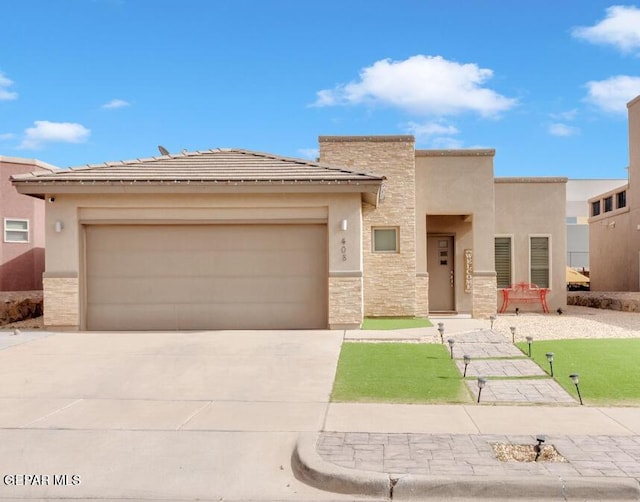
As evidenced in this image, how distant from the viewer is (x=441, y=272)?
1872 cm

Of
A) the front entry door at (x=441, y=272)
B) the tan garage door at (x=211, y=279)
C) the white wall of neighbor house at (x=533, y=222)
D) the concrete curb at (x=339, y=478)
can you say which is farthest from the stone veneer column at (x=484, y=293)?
the concrete curb at (x=339, y=478)

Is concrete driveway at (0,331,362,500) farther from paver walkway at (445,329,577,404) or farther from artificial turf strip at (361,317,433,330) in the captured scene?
artificial turf strip at (361,317,433,330)

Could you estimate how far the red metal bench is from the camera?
1830 centimetres

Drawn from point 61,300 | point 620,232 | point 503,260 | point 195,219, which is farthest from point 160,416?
point 620,232

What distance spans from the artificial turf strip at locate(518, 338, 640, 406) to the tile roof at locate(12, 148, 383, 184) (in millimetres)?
5298

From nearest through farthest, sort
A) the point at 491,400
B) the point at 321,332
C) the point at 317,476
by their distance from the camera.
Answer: the point at 317,476, the point at 491,400, the point at 321,332

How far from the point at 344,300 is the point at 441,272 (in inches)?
251

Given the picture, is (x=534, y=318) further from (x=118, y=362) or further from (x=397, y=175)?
(x=118, y=362)

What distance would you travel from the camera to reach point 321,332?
42.7 feet

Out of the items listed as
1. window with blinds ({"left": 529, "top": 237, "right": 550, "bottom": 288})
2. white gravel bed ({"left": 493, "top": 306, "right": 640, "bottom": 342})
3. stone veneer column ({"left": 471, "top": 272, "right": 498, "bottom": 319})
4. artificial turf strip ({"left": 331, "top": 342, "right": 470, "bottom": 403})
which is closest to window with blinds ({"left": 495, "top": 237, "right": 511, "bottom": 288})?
window with blinds ({"left": 529, "top": 237, "right": 550, "bottom": 288})

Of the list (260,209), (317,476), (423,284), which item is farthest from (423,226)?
(317,476)

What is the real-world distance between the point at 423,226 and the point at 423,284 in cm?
168

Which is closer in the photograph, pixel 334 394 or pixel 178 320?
pixel 334 394

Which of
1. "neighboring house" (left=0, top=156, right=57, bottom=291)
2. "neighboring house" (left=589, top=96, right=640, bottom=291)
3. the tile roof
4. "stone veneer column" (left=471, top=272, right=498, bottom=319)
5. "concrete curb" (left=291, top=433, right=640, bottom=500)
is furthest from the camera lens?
"neighboring house" (left=589, top=96, right=640, bottom=291)
